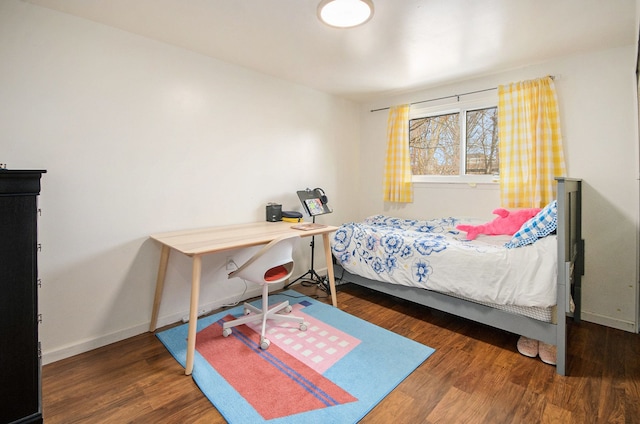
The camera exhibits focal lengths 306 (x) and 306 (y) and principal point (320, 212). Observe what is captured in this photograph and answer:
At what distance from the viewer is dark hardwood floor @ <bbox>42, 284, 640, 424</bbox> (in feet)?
4.97

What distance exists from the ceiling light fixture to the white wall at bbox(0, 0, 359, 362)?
128cm

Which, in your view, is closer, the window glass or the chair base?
the chair base

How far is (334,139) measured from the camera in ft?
12.6

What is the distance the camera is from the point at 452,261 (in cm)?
229

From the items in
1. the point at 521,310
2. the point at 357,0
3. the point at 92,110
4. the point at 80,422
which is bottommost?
the point at 80,422

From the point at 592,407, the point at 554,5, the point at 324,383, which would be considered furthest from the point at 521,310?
the point at 554,5

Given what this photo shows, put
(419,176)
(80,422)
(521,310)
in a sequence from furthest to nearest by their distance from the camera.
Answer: (419,176) < (521,310) < (80,422)

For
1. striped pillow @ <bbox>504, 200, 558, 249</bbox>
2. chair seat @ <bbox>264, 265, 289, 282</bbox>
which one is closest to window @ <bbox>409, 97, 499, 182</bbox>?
striped pillow @ <bbox>504, 200, 558, 249</bbox>

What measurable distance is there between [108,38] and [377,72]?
219 centimetres

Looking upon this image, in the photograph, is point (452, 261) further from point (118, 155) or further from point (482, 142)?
point (118, 155)

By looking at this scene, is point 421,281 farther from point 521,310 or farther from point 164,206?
point 164,206

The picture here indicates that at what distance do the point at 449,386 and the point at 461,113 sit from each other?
2713 millimetres

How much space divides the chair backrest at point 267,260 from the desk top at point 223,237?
10cm

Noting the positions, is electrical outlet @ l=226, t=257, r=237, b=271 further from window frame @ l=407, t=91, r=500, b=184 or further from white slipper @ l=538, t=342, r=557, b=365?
white slipper @ l=538, t=342, r=557, b=365
